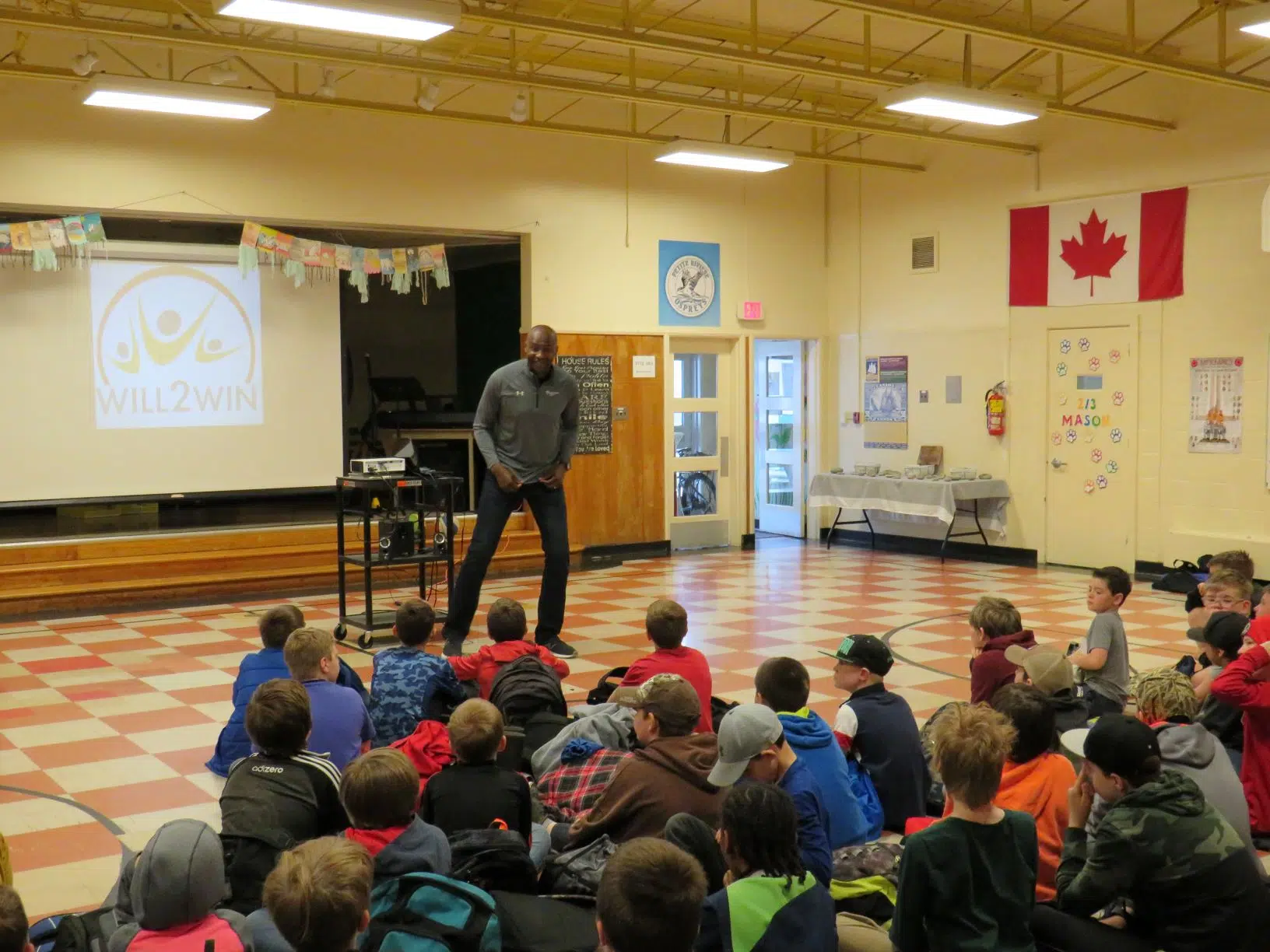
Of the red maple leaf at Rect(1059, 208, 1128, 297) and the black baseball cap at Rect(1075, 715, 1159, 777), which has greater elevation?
the red maple leaf at Rect(1059, 208, 1128, 297)

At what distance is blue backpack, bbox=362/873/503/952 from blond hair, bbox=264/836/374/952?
31 cm

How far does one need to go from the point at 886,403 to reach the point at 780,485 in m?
1.65

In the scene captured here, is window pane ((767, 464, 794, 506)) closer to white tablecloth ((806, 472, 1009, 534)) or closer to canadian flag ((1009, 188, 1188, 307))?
white tablecloth ((806, 472, 1009, 534))

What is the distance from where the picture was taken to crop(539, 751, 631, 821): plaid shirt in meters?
3.93

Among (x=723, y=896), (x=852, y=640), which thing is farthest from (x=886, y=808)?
(x=723, y=896)

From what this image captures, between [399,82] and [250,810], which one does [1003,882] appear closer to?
[250,810]

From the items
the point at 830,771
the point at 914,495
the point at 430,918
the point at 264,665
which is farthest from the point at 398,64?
the point at 430,918

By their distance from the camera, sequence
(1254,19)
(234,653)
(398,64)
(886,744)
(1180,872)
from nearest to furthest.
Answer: (1180,872)
(886,744)
(1254,19)
(234,653)
(398,64)

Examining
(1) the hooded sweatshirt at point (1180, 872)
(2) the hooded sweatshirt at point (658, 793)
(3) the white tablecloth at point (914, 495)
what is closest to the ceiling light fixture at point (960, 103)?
(3) the white tablecloth at point (914, 495)

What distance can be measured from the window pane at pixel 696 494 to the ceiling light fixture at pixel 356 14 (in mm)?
6632

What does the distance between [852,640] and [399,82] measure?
8266mm

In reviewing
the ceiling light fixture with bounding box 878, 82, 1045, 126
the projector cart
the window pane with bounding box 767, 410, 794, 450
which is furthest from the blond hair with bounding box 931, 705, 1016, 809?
the window pane with bounding box 767, 410, 794, 450

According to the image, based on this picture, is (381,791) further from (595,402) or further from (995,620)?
(595,402)

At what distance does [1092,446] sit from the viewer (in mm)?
11062
